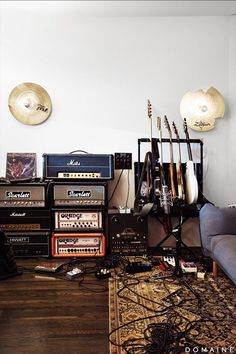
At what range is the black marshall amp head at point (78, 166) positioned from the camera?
279cm

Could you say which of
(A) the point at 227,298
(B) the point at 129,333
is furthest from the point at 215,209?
(B) the point at 129,333

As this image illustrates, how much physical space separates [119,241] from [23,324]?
126 cm

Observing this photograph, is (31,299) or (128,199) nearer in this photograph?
(31,299)

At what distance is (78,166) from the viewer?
2.80 meters

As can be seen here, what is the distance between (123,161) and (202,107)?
94cm

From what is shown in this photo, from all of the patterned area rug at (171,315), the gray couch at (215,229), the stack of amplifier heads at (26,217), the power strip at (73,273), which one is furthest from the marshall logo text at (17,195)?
the gray couch at (215,229)

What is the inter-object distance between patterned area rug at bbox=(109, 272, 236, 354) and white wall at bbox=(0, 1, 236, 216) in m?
1.32

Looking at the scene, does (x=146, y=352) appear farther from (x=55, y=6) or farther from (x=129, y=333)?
(x=55, y=6)

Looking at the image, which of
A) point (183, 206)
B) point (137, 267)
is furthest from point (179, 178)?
point (137, 267)

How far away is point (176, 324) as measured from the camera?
166 cm

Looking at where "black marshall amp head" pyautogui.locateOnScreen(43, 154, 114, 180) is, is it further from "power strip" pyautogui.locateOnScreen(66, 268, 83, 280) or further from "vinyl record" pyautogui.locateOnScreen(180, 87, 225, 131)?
"vinyl record" pyautogui.locateOnScreen(180, 87, 225, 131)

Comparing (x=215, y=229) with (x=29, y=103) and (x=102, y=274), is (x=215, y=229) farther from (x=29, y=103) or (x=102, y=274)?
(x=29, y=103)

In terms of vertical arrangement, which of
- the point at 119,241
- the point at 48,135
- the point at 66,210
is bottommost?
the point at 119,241

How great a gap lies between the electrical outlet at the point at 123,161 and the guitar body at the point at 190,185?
1.97ft
